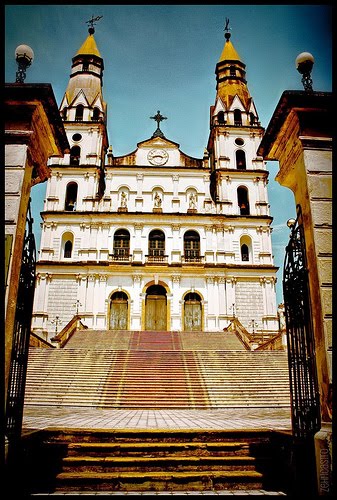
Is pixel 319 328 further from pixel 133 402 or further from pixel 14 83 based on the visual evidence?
pixel 133 402

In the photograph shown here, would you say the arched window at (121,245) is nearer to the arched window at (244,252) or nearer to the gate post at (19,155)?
the arched window at (244,252)

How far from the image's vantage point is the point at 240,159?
30.2m

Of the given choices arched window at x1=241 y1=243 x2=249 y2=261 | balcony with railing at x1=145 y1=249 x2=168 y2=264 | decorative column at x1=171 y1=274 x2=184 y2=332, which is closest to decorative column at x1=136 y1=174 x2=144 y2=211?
balcony with railing at x1=145 y1=249 x2=168 y2=264

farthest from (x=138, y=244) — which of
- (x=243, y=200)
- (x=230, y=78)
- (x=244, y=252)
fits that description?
(x=230, y=78)

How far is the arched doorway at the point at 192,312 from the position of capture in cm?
2475

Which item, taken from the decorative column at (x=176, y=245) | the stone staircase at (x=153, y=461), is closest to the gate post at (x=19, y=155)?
the stone staircase at (x=153, y=461)

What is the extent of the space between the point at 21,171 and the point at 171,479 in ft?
12.3

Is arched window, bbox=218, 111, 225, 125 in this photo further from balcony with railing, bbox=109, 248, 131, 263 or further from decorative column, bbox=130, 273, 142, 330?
decorative column, bbox=130, 273, 142, 330

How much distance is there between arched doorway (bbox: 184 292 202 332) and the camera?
81.2 ft

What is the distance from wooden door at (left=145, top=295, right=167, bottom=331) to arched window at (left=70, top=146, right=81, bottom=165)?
11.5 meters

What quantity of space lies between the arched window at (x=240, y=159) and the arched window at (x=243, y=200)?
79.0 inches

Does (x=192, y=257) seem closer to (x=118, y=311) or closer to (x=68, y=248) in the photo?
(x=118, y=311)

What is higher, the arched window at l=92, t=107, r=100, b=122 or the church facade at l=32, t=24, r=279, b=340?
the arched window at l=92, t=107, r=100, b=122

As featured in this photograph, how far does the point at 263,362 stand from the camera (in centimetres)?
1541
